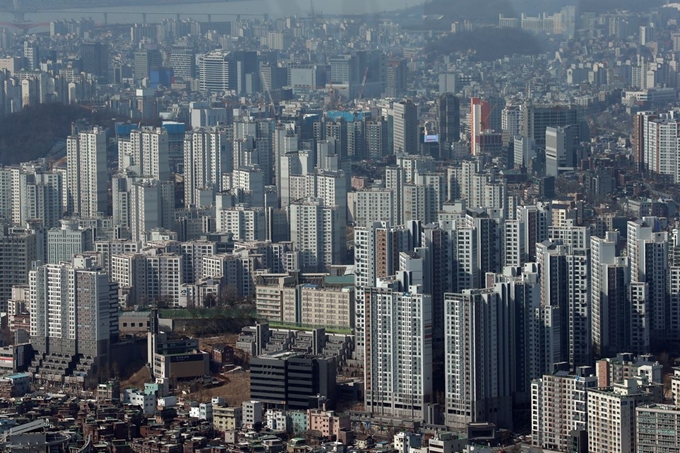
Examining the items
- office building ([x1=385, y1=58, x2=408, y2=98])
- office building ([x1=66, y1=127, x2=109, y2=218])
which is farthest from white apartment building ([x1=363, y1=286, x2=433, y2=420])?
office building ([x1=385, y1=58, x2=408, y2=98])

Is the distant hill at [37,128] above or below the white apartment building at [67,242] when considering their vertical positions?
above

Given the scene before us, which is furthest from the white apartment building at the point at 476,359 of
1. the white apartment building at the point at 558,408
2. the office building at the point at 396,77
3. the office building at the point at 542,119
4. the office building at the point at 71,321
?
the office building at the point at 396,77

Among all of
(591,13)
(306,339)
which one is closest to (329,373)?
(306,339)

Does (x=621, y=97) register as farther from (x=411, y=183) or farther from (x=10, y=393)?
(x=10, y=393)

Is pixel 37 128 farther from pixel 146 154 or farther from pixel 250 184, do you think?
pixel 250 184

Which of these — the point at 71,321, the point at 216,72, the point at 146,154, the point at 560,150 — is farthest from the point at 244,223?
the point at 216,72

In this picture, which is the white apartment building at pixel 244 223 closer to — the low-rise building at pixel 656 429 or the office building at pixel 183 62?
the low-rise building at pixel 656 429
